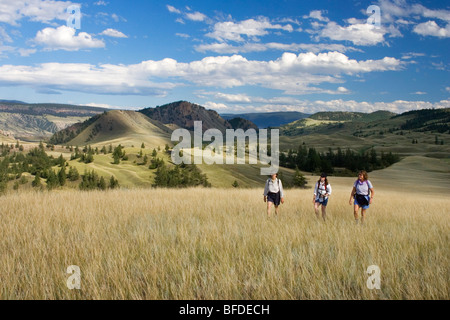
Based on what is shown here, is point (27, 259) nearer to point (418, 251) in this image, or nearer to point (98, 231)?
point (98, 231)

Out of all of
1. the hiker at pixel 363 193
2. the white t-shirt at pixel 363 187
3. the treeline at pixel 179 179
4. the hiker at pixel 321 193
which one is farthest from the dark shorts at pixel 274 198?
the treeline at pixel 179 179

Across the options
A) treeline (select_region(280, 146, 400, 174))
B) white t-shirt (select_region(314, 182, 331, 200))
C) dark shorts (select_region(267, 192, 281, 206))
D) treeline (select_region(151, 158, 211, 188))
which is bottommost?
treeline (select_region(151, 158, 211, 188))

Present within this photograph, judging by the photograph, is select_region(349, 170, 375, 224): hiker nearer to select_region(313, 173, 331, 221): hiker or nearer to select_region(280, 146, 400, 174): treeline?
select_region(313, 173, 331, 221): hiker

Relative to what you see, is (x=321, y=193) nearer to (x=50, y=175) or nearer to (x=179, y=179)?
(x=179, y=179)

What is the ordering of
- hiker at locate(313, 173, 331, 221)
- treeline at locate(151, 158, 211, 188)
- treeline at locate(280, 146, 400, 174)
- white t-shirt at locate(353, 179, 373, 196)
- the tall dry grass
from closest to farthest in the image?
the tall dry grass
white t-shirt at locate(353, 179, 373, 196)
hiker at locate(313, 173, 331, 221)
treeline at locate(151, 158, 211, 188)
treeline at locate(280, 146, 400, 174)

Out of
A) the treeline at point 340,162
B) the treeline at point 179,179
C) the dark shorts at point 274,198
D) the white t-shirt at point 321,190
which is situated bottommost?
the treeline at point 179,179

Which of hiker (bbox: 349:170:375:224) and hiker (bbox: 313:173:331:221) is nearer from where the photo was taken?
hiker (bbox: 349:170:375:224)

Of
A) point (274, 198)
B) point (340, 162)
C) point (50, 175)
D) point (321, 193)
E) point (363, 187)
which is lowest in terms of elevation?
point (50, 175)

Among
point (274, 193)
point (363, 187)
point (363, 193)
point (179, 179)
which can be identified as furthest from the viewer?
point (179, 179)

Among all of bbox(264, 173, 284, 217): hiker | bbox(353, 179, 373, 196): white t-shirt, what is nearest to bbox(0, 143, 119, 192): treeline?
bbox(264, 173, 284, 217): hiker

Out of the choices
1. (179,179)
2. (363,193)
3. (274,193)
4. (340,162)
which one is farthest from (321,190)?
(340,162)

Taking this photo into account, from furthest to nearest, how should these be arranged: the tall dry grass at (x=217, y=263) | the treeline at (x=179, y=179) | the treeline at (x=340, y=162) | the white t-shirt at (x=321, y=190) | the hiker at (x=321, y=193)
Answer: the treeline at (x=340, y=162) → the treeline at (x=179, y=179) → the white t-shirt at (x=321, y=190) → the hiker at (x=321, y=193) → the tall dry grass at (x=217, y=263)

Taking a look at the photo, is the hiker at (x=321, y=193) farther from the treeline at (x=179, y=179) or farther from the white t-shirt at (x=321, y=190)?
the treeline at (x=179, y=179)

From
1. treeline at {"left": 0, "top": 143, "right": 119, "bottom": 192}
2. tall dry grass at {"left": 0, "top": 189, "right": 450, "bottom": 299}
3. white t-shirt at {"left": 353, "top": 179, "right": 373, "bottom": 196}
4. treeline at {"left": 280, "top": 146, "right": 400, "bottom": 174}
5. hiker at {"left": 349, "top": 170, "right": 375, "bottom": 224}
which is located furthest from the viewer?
treeline at {"left": 280, "top": 146, "right": 400, "bottom": 174}
